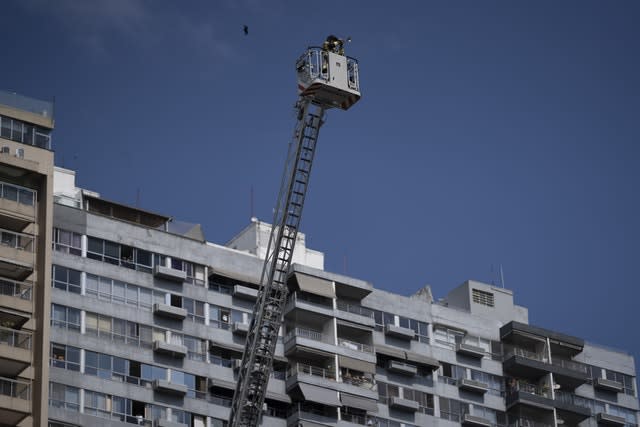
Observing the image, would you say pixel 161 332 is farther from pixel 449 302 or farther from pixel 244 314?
pixel 449 302

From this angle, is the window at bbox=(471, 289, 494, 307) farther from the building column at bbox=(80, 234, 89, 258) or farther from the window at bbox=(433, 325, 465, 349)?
the building column at bbox=(80, 234, 89, 258)

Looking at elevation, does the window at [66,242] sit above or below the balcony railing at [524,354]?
below

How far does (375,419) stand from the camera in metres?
139

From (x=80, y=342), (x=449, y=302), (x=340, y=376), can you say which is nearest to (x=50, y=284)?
(x=80, y=342)

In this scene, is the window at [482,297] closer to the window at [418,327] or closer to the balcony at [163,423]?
the window at [418,327]

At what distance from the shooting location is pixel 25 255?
4710 inches

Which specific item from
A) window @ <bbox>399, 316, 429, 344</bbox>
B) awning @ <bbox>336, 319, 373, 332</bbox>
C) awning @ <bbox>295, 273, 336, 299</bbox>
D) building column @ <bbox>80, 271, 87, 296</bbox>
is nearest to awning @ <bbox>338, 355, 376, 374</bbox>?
awning @ <bbox>336, 319, 373, 332</bbox>

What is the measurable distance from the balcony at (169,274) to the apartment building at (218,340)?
0.11m

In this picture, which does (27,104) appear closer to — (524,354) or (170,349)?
(170,349)

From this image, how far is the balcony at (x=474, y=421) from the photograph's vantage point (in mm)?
143875

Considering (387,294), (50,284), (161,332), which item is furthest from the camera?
(387,294)

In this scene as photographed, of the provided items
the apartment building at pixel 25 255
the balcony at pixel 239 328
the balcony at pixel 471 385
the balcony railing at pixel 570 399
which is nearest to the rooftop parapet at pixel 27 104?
the apartment building at pixel 25 255

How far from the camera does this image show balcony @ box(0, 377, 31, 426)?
372 feet

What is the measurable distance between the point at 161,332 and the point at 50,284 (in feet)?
41.0
